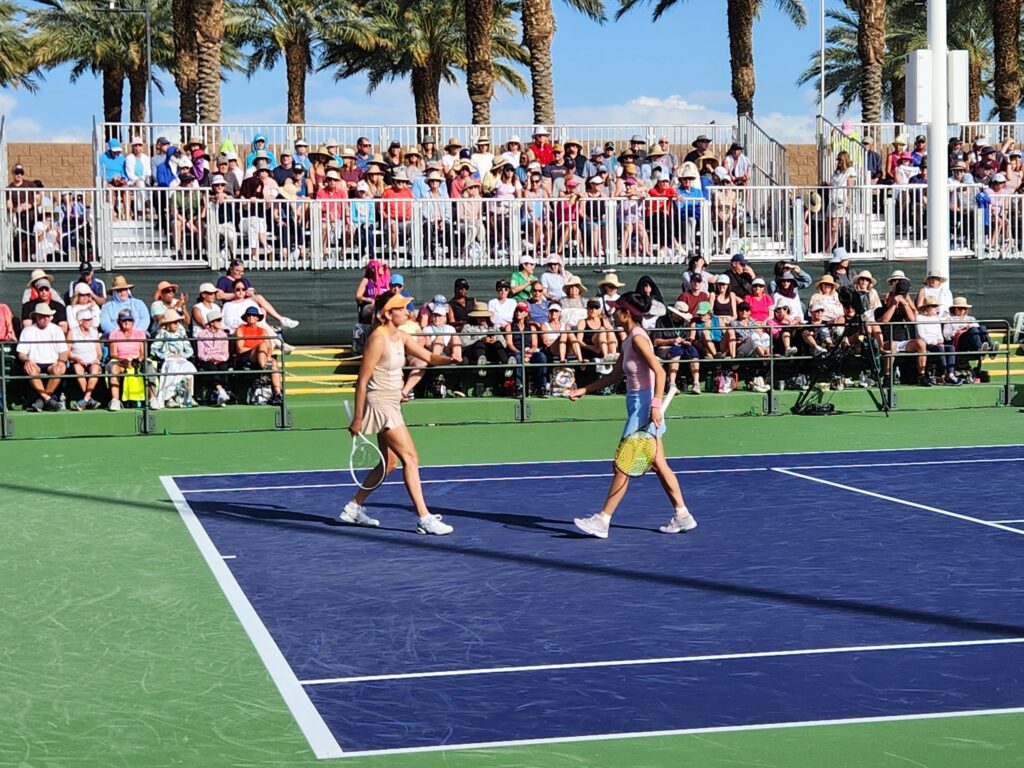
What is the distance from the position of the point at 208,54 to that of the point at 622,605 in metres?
25.4

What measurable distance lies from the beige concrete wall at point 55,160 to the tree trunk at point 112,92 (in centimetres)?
488

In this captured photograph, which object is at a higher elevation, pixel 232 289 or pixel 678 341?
pixel 232 289

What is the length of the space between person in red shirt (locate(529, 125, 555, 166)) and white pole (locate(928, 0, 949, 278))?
677 centimetres

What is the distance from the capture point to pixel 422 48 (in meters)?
50.5

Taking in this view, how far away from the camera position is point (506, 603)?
9.64 meters

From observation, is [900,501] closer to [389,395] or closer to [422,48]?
[389,395]

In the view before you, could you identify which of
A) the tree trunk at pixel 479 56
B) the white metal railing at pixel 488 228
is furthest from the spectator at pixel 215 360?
the tree trunk at pixel 479 56

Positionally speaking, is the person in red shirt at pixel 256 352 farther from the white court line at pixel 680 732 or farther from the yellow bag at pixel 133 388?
the white court line at pixel 680 732

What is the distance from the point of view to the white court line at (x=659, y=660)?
7883 mm

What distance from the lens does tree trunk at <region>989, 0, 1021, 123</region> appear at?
40969mm

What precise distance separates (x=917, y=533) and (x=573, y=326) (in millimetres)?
10339

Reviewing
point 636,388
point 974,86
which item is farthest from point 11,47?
point 636,388

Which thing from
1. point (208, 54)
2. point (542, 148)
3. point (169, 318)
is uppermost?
→ point (208, 54)

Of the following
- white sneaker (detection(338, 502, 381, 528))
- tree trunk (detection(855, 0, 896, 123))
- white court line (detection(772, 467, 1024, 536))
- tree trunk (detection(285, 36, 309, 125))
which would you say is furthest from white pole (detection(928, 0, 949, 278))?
tree trunk (detection(285, 36, 309, 125))
